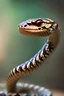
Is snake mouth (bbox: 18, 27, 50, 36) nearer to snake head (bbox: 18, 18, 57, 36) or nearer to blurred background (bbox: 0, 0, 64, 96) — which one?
snake head (bbox: 18, 18, 57, 36)

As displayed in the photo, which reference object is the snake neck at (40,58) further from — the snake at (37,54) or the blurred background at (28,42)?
the blurred background at (28,42)

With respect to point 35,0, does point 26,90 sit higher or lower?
lower

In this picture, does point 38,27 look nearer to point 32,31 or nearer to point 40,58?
point 32,31

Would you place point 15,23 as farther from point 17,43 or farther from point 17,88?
point 17,88

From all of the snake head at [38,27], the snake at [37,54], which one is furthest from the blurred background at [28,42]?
the snake head at [38,27]

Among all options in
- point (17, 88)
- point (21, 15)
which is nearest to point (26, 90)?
point (17, 88)

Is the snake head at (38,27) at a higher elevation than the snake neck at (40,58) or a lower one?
higher

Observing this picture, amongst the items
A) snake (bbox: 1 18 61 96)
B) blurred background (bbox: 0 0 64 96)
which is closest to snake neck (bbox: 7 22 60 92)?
snake (bbox: 1 18 61 96)
